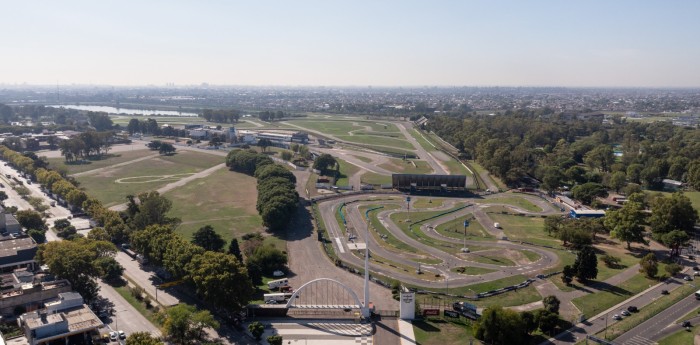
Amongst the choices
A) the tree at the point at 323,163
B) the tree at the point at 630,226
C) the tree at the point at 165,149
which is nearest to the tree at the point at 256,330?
the tree at the point at 630,226

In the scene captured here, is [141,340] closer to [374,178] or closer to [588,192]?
[374,178]

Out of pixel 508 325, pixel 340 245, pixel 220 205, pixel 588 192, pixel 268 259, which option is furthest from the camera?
pixel 588 192

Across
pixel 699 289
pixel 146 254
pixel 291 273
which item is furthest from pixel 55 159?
pixel 699 289

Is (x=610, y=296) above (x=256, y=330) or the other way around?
the other way around

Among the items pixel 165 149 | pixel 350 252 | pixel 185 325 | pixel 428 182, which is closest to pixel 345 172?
pixel 428 182

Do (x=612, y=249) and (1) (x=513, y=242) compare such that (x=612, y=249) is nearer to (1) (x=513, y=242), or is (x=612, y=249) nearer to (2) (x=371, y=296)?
(1) (x=513, y=242)

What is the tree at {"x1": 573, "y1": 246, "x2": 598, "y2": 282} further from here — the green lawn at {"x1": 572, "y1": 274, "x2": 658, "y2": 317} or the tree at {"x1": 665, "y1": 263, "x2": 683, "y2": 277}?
the tree at {"x1": 665, "y1": 263, "x2": 683, "y2": 277}

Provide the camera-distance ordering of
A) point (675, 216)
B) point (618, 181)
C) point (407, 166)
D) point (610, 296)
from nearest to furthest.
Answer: point (610, 296) < point (675, 216) < point (618, 181) < point (407, 166)

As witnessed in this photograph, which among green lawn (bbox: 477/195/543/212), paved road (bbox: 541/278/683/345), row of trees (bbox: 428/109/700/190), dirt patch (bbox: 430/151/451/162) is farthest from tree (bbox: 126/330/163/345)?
dirt patch (bbox: 430/151/451/162)
